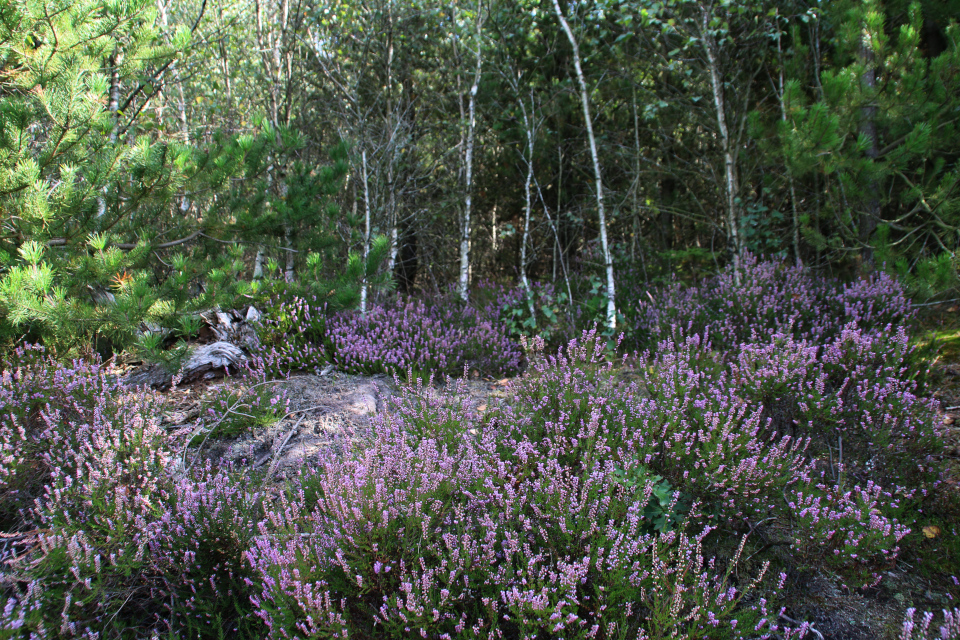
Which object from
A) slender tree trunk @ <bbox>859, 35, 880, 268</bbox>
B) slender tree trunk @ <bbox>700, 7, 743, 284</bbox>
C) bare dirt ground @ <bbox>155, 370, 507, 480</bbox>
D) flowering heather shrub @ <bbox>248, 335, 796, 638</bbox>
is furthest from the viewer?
slender tree trunk @ <bbox>700, 7, 743, 284</bbox>

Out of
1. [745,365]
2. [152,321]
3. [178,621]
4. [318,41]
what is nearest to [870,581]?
[745,365]

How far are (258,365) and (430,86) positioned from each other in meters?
5.60

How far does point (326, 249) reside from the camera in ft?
16.4

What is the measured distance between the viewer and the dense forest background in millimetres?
3316

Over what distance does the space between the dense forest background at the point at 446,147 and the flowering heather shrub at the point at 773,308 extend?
14.8 inches

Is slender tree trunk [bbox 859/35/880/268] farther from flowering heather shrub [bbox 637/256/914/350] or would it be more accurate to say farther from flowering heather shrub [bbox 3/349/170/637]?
flowering heather shrub [bbox 3/349/170/637]

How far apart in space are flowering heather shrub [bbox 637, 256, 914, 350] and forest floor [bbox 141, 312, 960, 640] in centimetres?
58

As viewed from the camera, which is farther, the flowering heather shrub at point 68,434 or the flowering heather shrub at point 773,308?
the flowering heather shrub at point 773,308

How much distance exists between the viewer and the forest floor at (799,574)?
220 cm

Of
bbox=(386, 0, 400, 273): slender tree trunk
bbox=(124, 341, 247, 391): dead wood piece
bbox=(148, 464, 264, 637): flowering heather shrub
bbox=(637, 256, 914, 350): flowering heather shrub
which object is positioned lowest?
bbox=(148, 464, 264, 637): flowering heather shrub

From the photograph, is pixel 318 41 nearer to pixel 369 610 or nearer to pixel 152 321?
pixel 152 321

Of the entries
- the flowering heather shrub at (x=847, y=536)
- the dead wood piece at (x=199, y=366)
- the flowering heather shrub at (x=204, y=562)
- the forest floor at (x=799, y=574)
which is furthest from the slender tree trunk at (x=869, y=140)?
the dead wood piece at (x=199, y=366)

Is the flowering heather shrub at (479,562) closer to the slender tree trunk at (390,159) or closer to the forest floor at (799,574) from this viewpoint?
the forest floor at (799,574)

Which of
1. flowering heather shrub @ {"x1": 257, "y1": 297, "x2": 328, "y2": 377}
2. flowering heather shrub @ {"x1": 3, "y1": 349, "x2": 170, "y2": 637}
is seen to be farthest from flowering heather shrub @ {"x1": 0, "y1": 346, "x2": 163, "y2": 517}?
flowering heather shrub @ {"x1": 257, "y1": 297, "x2": 328, "y2": 377}
